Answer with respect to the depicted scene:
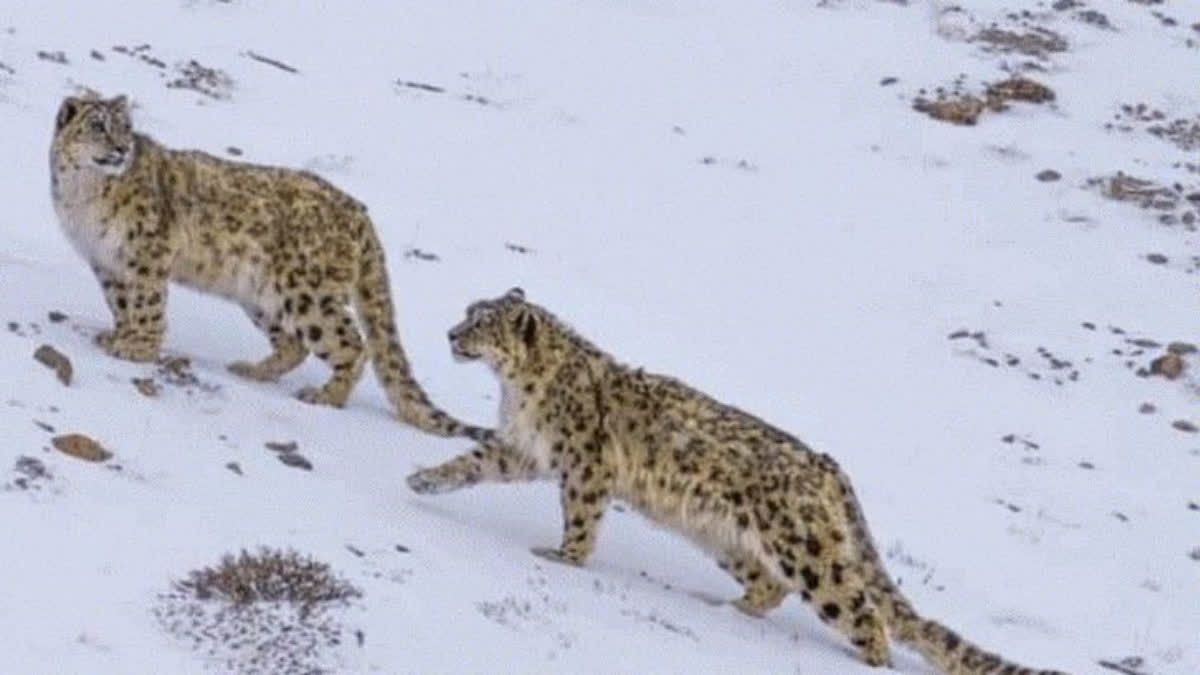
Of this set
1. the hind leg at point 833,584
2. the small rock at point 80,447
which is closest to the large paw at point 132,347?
the small rock at point 80,447

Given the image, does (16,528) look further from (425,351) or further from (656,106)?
(656,106)

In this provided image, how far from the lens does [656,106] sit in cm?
2731

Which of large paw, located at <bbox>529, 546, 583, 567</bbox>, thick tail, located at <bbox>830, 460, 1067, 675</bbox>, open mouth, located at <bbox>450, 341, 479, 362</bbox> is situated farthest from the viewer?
open mouth, located at <bbox>450, 341, 479, 362</bbox>

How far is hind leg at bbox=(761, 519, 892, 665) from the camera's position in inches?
482

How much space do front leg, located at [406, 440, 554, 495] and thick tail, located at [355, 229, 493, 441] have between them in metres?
1.54

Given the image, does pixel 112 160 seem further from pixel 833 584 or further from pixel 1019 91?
pixel 1019 91

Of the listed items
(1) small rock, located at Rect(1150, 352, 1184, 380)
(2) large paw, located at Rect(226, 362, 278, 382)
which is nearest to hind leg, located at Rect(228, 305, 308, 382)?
(2) large paw, located at Rect(226, 362, 278, 382)

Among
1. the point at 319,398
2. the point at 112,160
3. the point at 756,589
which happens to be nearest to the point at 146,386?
the point at 112,160

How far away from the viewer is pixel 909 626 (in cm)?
1248

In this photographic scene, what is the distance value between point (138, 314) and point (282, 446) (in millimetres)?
1752

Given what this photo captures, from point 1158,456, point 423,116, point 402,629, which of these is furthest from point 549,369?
point 423,116

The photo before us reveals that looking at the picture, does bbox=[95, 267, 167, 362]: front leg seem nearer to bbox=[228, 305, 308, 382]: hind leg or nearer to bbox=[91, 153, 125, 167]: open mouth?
bbox=[91, 153, 125, 167]: open mouth

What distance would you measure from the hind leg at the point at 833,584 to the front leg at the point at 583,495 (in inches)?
44.2

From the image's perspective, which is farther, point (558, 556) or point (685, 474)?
point (685, 474)
